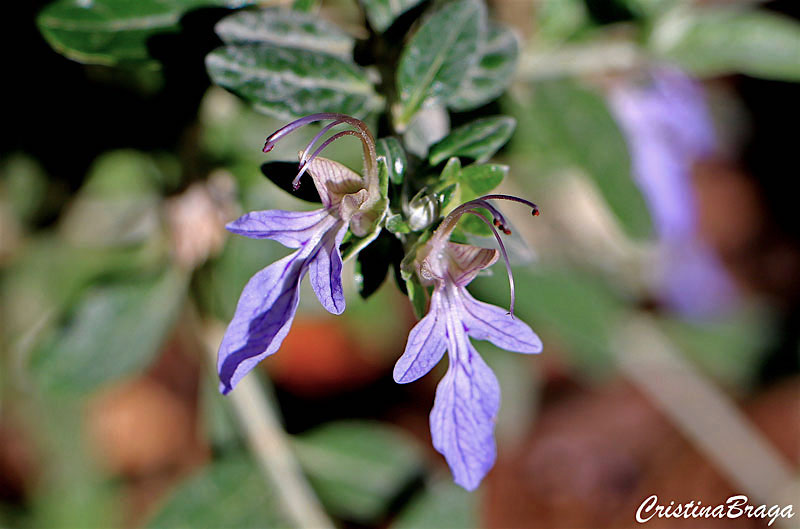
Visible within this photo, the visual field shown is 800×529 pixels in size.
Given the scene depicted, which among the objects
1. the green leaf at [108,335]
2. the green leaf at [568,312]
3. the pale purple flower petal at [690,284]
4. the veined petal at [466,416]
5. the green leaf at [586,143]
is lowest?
the pale purple flower petal at [690,284]

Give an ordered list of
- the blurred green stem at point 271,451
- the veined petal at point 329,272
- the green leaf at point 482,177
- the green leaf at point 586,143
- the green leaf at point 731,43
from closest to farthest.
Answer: the veined petal at point 329,272 < the green leaf at point 482,177 < the green leaf at point 586,143 < the green leaf at point 731,43 < the blurred green stem at point 271,451

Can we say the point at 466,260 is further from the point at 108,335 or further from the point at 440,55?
the point at 108,335

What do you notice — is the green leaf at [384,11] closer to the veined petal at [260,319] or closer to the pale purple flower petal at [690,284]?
the veined petal at [260,319]

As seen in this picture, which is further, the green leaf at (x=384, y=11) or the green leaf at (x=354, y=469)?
the green leaf at (x=354, y=469)

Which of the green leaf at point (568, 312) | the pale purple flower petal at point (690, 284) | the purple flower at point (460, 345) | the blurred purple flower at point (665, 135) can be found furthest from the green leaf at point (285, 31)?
the pale purple flower petal at point (690, 284)

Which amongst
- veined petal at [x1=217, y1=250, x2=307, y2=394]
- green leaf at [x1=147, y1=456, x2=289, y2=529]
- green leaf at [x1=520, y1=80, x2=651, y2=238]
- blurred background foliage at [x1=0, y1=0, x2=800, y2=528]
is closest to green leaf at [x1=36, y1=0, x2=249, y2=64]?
blurred background foliage at [x1=0, y1=0, x2=800, y2=528]

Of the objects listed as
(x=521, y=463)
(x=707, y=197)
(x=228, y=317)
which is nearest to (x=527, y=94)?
(x=228, y=317)
